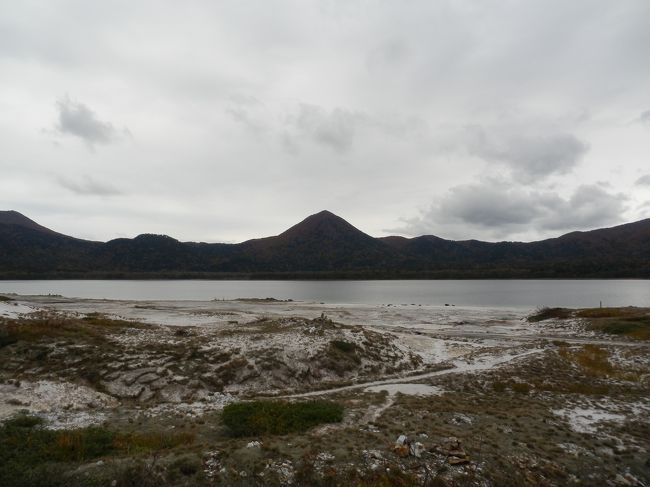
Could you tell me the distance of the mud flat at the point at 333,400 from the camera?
12.5 meters

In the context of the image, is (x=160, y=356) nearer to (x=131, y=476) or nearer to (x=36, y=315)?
(x=131, y=476)

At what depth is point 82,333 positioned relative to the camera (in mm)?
31266

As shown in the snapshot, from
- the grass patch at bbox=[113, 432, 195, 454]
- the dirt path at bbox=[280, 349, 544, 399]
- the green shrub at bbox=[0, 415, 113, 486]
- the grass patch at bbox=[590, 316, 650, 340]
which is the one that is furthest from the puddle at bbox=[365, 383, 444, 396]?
the grass patch at bbox=[590, 316, 650, 340]

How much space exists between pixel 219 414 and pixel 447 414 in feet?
35.5

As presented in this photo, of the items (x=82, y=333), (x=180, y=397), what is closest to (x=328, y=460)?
(x=180, y=397)

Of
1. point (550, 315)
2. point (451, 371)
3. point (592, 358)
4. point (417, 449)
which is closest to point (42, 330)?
point (417, 449)

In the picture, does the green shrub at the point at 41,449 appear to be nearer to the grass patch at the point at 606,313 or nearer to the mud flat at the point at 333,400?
the mud flat at the point at 333,400

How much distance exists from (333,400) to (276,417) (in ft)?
18.2

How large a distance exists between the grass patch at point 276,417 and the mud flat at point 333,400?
1.79 feet

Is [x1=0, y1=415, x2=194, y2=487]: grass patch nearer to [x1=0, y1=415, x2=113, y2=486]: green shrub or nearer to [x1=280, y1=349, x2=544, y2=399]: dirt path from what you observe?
[x1=0, y1=415, x2=113, y2=486]: green shrub

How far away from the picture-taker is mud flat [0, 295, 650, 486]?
12.5 m

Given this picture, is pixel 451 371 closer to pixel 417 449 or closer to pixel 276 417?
pixel 417 449

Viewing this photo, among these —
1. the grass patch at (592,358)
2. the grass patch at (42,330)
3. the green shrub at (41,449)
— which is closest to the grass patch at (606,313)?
the grass patch at (592,358)

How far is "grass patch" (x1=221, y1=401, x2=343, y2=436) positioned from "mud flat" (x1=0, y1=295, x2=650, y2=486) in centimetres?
55
